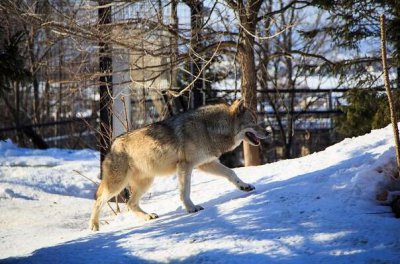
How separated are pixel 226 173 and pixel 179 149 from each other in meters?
0.70

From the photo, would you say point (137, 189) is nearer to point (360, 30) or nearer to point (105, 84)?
point (105, 84)

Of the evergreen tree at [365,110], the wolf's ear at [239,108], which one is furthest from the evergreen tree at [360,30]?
the wolf's ear at [239,108]

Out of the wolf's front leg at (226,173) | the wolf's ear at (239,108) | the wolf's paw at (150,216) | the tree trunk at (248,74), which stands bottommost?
the wolf's paw at (150,216)

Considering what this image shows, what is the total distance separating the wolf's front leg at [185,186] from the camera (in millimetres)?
6605

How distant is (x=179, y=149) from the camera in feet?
22.6

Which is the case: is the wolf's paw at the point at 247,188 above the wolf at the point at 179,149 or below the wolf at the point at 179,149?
below

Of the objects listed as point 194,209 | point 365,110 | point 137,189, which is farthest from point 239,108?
point 365,110

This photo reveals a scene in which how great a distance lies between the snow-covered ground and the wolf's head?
2.14 ft

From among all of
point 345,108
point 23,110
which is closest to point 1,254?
point 345,108

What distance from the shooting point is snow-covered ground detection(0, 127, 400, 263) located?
15.5 feet

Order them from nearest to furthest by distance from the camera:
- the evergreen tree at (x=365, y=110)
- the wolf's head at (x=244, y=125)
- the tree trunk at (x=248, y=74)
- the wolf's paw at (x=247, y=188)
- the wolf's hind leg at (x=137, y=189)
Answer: the wolf's paw at (x=247, y=188)
the wolf's head at (x=244, y=125)
the wolf's hind leg at (x=137, y=189)
the tree trunk at (x=248, y=74)
the evergreen tree at (x=365, y=110)

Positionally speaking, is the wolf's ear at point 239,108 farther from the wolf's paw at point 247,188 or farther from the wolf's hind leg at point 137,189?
the wolf's hind leg at point 137,189

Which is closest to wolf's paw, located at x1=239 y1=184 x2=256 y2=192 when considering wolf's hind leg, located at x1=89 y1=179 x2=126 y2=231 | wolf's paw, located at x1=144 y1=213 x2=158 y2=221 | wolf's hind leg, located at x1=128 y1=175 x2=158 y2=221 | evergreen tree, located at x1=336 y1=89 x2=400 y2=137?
wolf's paw, located at x1=144 y1=213 x2=158 y2=221

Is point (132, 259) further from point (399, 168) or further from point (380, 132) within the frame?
point (380, 132)
